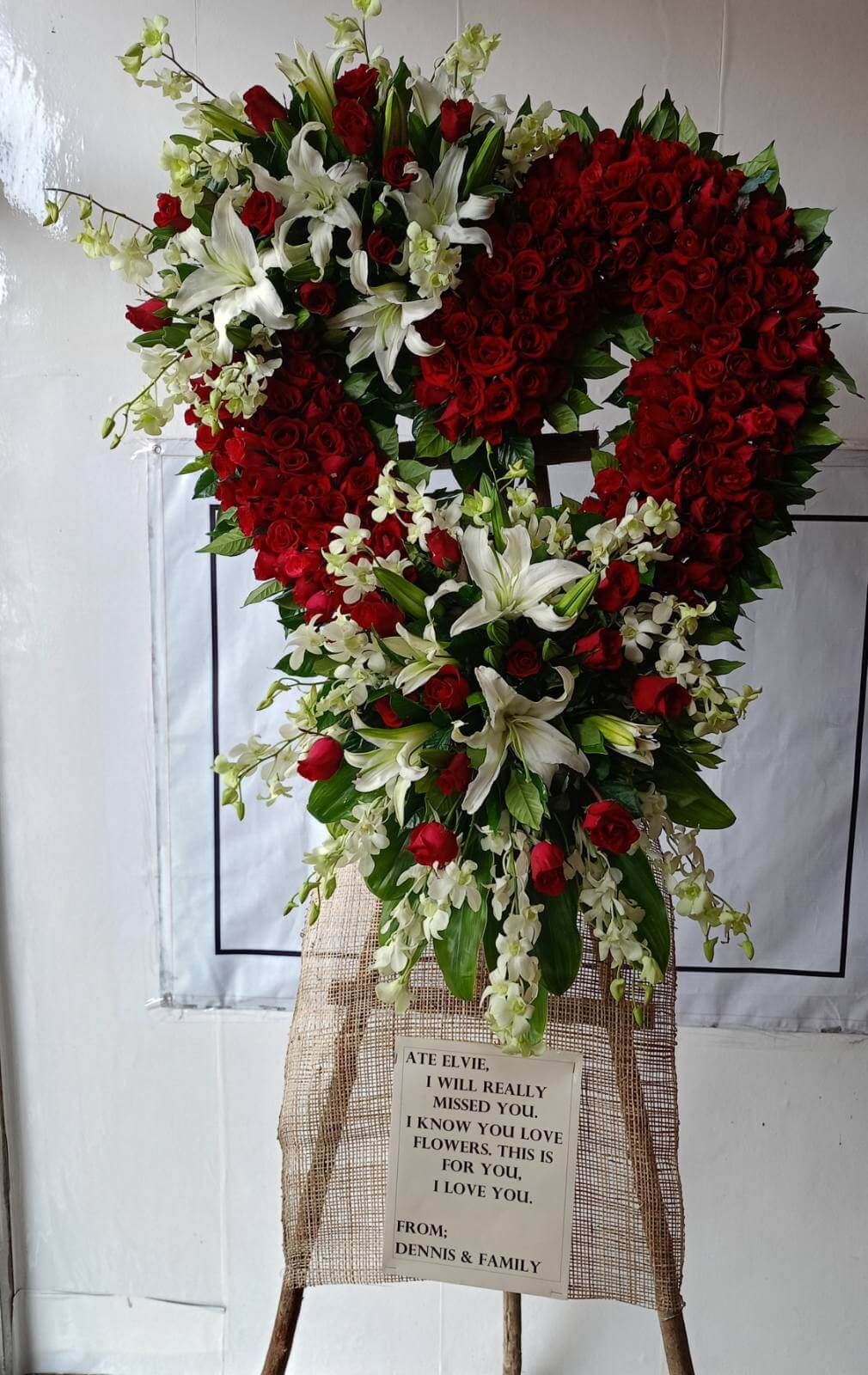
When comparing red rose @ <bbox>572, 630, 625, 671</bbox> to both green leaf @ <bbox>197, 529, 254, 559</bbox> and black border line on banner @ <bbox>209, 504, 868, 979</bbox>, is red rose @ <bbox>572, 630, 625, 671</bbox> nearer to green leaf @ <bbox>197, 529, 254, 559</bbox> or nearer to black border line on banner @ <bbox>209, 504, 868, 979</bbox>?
green leaf @ <bbox>197, 529, 254, 559</bbox>

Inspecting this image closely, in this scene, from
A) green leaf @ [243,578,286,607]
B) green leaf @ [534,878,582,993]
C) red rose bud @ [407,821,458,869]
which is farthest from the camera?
green leaf @ [243,578,286,607]

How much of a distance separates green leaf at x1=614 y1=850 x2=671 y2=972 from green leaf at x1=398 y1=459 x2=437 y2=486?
0.39 metres

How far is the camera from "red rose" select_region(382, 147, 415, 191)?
2.86ft

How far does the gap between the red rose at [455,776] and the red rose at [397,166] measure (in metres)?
0.50

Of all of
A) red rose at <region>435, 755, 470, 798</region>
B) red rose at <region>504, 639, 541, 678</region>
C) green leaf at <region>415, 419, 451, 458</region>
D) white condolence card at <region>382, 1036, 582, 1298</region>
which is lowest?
white condolence card at <region>382, 1036, 582, 1298</region>

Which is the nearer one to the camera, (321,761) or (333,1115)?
(321,761)

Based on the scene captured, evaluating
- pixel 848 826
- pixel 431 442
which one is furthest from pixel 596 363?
pixel 848 826

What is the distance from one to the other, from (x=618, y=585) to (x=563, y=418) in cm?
19

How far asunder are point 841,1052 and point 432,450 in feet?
3.59

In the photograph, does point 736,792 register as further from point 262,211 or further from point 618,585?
point 262,211

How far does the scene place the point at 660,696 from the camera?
0.84 m

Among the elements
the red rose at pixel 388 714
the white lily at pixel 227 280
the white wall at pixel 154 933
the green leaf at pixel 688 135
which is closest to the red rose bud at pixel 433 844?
the red rose at pixel 388 714

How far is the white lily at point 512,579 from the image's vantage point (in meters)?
0.82

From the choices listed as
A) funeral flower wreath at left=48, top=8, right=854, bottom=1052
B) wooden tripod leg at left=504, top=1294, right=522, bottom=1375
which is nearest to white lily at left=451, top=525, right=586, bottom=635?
funeral flower wreath at left=48, top=8, right=854, bottom=1052
